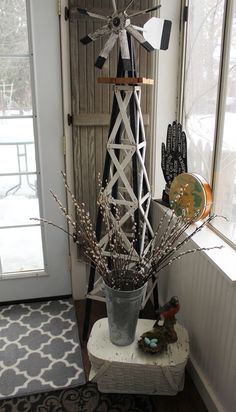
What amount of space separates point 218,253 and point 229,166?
0.39 m

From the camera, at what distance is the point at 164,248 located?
1462 millimetres

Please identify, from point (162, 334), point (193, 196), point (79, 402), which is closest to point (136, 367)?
point (162, 334)

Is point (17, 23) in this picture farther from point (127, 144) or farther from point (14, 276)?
point (14, 276)

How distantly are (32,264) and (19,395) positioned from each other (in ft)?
2.72

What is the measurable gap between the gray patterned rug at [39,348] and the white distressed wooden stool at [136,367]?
246 mm

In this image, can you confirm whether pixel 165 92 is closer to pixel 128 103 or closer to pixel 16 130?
pixel 128 103

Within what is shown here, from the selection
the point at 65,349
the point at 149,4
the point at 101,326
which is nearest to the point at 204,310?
the point at 101,326

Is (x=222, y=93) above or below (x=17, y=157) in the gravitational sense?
above

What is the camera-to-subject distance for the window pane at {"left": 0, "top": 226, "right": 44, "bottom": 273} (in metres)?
2.20

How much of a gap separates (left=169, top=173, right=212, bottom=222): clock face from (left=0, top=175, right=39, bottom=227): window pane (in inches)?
35.6

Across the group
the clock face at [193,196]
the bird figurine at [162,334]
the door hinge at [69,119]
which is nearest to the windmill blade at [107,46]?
the door hinge at [69,119]

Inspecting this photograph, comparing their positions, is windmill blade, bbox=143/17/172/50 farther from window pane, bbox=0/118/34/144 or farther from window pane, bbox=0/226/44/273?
window pane, bbox=0/226/44/273

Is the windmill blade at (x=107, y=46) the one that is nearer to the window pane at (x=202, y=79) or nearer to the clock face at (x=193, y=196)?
the window pane at (x=202, y=79)

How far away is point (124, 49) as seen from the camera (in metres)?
1.52
